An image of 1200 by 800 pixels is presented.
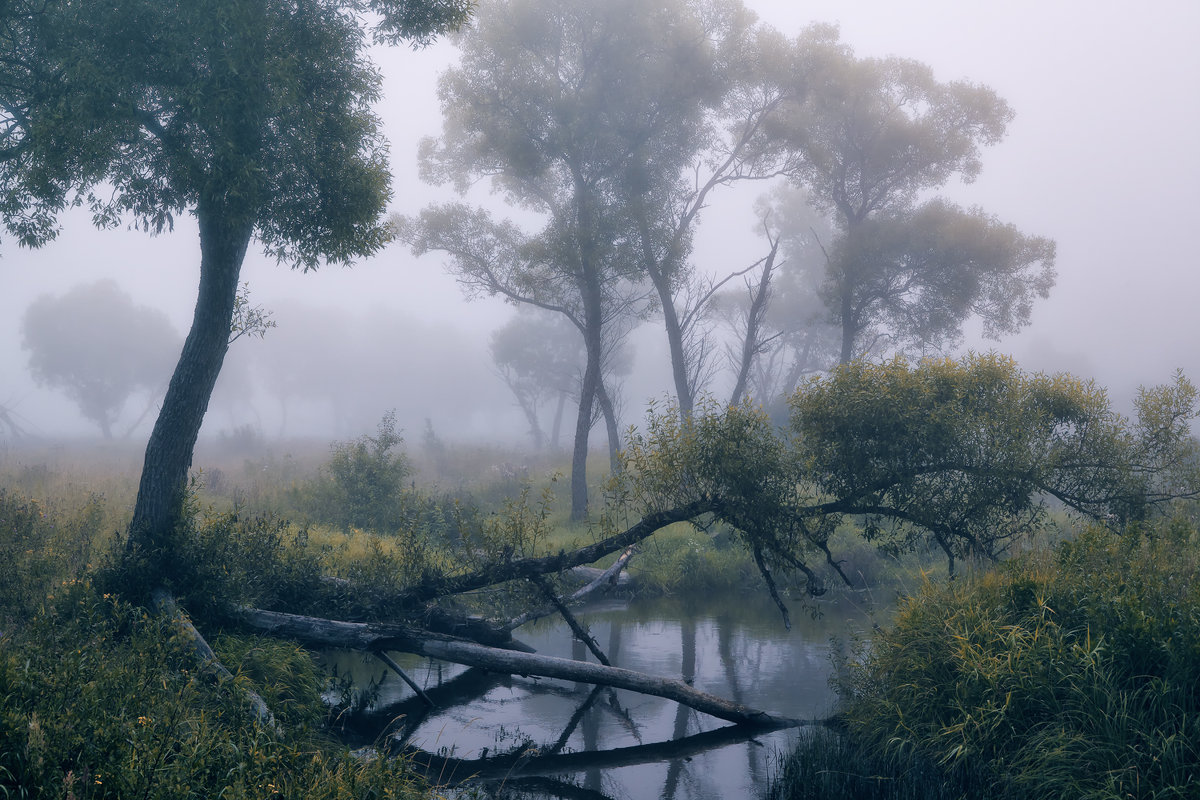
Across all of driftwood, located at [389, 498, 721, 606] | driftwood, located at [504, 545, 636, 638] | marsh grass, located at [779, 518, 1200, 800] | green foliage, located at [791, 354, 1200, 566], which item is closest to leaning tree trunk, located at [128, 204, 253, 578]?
driftwood, located at [389, 498, 721, 606]

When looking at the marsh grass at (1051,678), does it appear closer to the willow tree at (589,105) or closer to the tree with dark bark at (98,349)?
the willow tree at (589,105)

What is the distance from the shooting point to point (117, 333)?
224ft

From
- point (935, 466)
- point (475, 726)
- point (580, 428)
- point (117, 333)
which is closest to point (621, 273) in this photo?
point (580, 428)

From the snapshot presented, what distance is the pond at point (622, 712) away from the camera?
9039 mm

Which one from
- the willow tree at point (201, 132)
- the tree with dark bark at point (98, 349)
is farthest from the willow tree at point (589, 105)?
the tree with dark bark at point (98, 349)

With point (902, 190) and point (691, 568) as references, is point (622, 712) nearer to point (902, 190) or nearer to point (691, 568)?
point (691, 568)

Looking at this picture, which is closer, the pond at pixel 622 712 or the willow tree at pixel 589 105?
the pond at pixel 622 712

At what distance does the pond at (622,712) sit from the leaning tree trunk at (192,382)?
3981 millimetres

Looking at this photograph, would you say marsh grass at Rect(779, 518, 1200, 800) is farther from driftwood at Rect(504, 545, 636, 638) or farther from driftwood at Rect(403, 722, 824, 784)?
driftwood at Rect(504, 545, 636, 638)

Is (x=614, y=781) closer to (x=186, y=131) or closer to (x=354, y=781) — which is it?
(x=354, y=781)

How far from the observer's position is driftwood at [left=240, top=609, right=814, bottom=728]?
10.1 m

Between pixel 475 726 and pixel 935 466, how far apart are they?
7.38m

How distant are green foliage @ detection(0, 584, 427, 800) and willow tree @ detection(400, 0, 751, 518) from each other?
15.8 m

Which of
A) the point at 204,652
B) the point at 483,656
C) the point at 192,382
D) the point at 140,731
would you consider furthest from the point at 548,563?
the point at 140,731
